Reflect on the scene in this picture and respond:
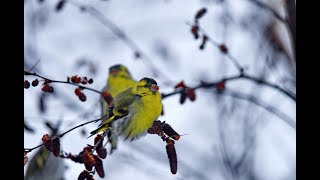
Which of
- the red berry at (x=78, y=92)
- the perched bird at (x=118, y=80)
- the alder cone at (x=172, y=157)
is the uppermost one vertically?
the perched bird at (x=118, y=80)

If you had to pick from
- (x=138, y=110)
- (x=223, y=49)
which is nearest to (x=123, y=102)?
(x=138, y=110)

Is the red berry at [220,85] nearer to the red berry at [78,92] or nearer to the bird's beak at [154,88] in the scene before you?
the bird's beak at [154,88]

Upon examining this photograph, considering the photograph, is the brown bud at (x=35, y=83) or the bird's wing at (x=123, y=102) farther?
the bird's wing at (x=123, y=102)

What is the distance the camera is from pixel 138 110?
150 cm

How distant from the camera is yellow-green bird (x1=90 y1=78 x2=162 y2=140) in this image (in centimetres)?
147

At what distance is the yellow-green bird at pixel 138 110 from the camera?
147 cm

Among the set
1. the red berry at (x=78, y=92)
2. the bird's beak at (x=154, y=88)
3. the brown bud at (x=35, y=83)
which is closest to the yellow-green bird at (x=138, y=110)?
the bird's beak at (x=154, y=88)

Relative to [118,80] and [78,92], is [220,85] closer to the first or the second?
[78,92]

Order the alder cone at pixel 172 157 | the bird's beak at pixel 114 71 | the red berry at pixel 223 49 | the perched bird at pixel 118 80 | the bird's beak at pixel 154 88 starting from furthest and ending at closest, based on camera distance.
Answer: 1. the bird's beak at pixel 114 71
2. the perched bird at pixel 118 80
3. the red berry at pixel 223 49
4. the bird's beak at pixel 154 88
5. the alder cone at pixel 172 157
